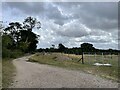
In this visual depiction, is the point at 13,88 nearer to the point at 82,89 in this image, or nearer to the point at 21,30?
the point at 82,89

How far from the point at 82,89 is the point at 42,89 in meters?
1.87

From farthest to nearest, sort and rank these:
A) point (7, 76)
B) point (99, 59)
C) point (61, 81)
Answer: point (99, 59) < point (7, 76) < point (61, 81)

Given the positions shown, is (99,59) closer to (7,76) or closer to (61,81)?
(7,76)

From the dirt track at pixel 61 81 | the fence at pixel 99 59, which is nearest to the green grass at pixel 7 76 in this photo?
the dirt track at pixel 61 81

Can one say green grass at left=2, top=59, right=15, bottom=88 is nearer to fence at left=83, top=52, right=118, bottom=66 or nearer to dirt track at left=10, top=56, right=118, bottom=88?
dirt track at left=10, top=56, right=118, bottom=88

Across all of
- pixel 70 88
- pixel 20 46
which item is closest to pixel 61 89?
pixel 70 88

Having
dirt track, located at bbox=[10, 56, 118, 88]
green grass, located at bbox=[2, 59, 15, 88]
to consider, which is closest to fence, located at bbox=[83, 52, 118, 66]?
green grass, located at bbox=[2, 59, 15, 88]

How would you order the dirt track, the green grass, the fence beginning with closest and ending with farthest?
the dirt track < the green grass < the fence

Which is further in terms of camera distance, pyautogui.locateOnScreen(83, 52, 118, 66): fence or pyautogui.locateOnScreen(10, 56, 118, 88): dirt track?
pyautogui.locateOnScreen(83, 52, 118, 66): fence

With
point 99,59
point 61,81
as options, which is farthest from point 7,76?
point 99,59

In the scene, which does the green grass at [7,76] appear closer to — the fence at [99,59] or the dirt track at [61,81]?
the dirt track at [61,81]

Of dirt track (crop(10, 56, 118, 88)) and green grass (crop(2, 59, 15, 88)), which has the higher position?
dirt track (crop(10, 56, 118, 88))

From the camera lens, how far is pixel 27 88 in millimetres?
14102

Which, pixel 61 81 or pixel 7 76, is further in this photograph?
pixel 7 76
